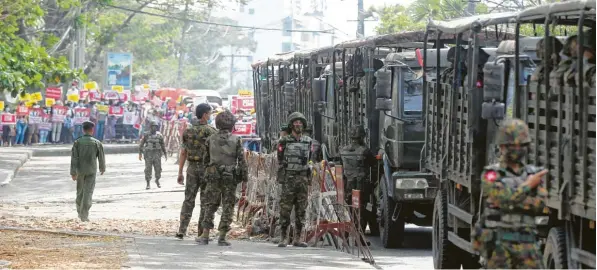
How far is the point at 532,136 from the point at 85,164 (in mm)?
12095

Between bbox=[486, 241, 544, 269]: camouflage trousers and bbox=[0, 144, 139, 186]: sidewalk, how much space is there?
2290 cm

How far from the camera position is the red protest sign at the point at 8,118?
49000 mm

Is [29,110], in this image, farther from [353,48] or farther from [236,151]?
[236,151]

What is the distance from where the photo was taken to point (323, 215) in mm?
17766

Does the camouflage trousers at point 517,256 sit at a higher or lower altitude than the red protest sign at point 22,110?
lower

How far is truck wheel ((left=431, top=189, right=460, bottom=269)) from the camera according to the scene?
14500 mm

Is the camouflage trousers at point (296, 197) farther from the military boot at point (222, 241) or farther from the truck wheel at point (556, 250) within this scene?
the truck wheel at point (556, 250)

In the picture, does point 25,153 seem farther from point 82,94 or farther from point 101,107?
point 82,94

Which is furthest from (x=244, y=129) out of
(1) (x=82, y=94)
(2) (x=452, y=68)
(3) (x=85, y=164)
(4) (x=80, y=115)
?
(2) (x=452, y=68)

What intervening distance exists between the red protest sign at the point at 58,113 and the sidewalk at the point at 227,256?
34.3 metres

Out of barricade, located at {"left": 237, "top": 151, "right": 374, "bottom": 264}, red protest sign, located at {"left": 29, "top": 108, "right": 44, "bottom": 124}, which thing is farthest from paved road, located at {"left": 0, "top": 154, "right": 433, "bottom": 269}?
red protest sign, located at {"left": 29, "top": 108, "right": 44, "bottom": 124}

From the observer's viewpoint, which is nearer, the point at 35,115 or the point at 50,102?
the point at 35,115

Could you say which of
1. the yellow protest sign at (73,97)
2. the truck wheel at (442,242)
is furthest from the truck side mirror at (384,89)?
the yellow protest sign at (73,97)

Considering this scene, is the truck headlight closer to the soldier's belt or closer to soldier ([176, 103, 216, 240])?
soldier ([176, 103, 216, 240])
